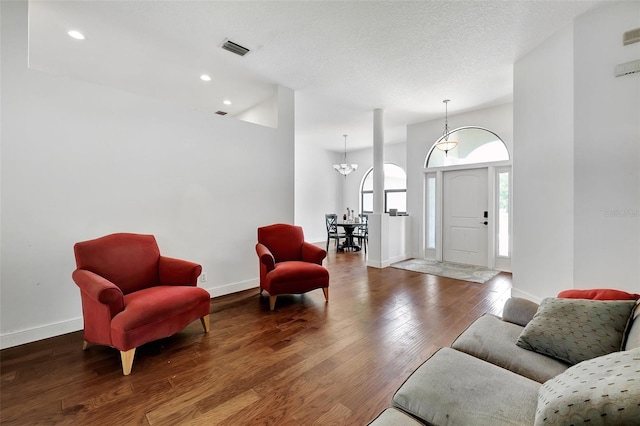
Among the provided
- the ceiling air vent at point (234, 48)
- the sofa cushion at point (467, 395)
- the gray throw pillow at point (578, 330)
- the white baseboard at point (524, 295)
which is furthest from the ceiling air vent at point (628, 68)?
the ceiling air vent at point (234, 48)

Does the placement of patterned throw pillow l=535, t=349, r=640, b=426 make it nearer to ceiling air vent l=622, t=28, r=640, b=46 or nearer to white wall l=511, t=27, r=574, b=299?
white wall l=511, t=27, r=574, b=299

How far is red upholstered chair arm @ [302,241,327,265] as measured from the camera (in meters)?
3.48

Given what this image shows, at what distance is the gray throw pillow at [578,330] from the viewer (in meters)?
1.21

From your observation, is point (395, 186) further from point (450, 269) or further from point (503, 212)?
point (450, 269)

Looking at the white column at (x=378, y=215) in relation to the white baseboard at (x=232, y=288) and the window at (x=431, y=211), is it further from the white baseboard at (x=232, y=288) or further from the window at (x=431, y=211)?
the white baseboard at (x=232, y=288)

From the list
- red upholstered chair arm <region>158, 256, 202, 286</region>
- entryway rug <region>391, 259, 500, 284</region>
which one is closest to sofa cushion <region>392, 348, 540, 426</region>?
red upholstered chair arm <region>158, 256, 202, 286</region>

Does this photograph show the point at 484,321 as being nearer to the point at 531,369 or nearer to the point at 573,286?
the point at 531,369

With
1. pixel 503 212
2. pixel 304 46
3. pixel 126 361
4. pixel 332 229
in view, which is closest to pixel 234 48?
pixel 304 46

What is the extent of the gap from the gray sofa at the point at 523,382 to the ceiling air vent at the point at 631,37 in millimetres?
2509

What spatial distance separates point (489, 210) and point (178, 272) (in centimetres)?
537

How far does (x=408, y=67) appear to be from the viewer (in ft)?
11.9

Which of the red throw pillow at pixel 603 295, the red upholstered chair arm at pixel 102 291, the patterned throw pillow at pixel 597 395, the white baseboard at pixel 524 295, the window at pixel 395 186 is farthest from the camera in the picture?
the window at pixel 395 186

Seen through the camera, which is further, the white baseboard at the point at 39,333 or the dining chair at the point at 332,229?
the dining chair at the point at 332,229

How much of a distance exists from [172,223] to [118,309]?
142 centimetres
